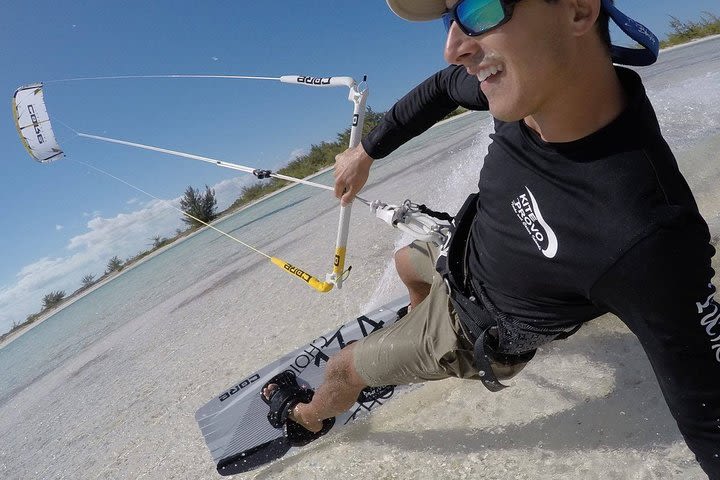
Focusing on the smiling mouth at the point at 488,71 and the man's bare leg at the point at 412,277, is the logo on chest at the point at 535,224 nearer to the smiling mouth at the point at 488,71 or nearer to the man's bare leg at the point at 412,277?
the smiling mouth at the point at 488,71

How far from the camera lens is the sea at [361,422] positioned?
167 centimetres

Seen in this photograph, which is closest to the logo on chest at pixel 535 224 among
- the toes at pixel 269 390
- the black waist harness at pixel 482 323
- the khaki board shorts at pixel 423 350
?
the black waist harness at pixel 482 323

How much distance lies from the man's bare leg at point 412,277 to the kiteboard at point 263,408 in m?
0.32

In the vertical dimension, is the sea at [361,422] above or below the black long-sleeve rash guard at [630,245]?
below

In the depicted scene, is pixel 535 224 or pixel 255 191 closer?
pixel 535 224

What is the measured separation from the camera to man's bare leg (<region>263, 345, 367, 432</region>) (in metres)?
1.99

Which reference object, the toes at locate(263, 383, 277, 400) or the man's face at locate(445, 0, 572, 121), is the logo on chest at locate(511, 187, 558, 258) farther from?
the toes at locate(263, 383, 277, 400)

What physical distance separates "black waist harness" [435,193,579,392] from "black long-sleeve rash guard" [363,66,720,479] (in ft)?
0.58

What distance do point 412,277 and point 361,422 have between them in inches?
29.6

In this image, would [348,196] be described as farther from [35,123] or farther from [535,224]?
[35,123]

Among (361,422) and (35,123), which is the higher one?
(35,123)

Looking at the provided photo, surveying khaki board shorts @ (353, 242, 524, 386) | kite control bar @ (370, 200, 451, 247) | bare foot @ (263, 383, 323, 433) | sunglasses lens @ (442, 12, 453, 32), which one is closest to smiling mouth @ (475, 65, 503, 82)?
sunglasses lens @ (442, 12, 453, 32)

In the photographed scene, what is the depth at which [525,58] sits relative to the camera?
98 centimetres

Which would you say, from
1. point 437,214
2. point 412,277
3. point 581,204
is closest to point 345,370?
point 412,277
